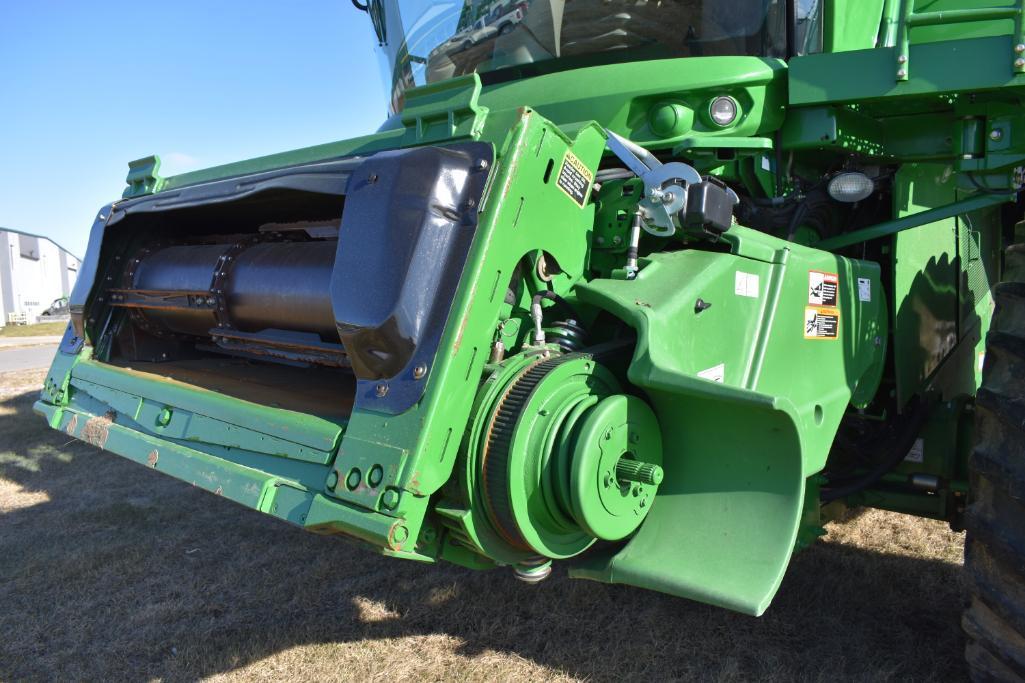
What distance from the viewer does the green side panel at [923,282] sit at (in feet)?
8.92

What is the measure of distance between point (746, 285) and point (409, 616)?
175cm

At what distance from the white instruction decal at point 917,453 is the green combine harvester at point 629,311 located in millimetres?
35

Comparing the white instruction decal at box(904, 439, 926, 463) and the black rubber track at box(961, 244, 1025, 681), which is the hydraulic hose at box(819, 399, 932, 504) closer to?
the white instruction decal at box(904, 439, 926, 463)

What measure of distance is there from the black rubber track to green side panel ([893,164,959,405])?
54 cm

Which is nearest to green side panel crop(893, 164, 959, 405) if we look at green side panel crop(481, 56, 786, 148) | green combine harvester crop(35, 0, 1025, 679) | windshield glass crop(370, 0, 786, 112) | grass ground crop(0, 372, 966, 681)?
green combine harvester crop(35, 0, 1025, 679)

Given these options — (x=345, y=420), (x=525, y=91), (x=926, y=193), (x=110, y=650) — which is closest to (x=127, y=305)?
(x=110, y=650)

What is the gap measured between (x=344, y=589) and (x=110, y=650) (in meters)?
0.86

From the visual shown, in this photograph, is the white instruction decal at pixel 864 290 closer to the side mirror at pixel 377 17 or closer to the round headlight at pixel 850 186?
the round headlight at pixel 850 186

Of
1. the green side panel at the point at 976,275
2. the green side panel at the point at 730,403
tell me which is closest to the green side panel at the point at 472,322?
the green side panel at the point at 730,403

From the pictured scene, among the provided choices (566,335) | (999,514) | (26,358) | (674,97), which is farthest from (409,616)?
(26,358)

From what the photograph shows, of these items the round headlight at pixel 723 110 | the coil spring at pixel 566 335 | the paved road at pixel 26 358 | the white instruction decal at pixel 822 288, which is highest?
the round headlight at pixel 723 110

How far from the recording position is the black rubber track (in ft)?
6.46

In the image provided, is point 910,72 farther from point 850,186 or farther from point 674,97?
point 674,97

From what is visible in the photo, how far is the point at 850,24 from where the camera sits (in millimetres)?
2682
